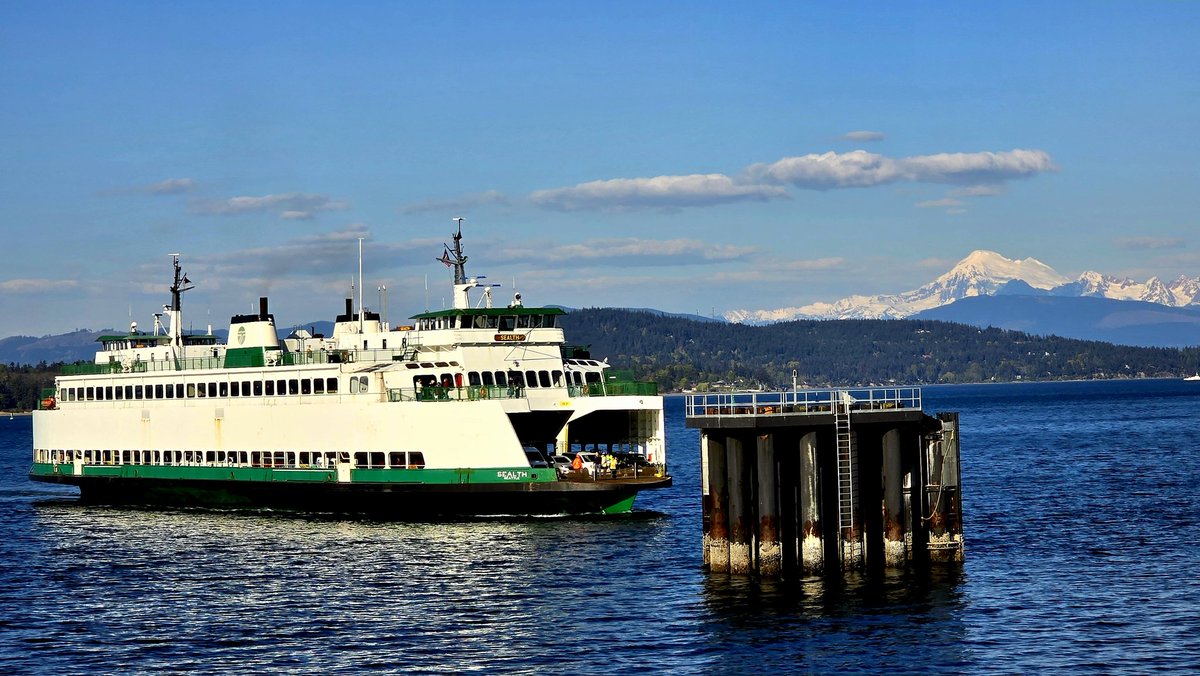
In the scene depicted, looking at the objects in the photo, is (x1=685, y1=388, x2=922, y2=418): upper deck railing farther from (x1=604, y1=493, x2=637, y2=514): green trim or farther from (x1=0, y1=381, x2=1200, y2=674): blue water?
(x1=604, y1=493, x2=637, y2=514): green trim

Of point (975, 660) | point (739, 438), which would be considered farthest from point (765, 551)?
point (975, 660)

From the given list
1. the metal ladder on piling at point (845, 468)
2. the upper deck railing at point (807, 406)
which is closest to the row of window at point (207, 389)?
the upper deck railing at point (807, 406)

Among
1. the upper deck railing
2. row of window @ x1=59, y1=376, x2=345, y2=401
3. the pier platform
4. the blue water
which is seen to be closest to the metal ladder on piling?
the pier platform

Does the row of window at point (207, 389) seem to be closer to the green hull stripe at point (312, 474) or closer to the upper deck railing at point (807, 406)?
the green hull stripe at point (312, 474)

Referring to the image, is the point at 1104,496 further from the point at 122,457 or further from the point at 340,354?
the point at 122,457

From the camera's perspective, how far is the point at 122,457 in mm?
66938

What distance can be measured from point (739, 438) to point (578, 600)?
19.4 ft

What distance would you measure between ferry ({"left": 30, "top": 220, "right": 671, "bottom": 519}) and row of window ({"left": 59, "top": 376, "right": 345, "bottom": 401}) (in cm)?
7

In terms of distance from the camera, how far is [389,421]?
54.7 meters

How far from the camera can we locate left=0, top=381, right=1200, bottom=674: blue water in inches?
1271

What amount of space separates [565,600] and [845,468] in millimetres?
7993

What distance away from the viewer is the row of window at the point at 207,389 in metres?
57.9

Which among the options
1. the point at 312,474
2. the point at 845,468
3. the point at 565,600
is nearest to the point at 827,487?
the point at 845,468

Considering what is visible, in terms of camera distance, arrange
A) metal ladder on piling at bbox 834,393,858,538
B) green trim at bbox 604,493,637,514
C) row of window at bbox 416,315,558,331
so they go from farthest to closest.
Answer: row of window at bbox 416,315,558,331 → green trim at bbox 604,493,637,514 → metal ladder on piling at bbox 834,393,858,538
